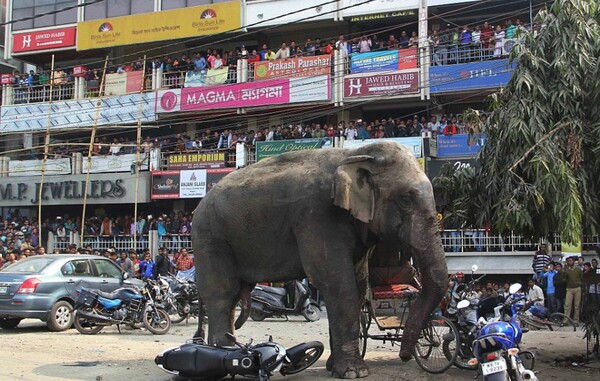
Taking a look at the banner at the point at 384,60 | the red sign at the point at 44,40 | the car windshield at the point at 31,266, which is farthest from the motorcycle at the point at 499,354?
the red sign at the point at 44,40

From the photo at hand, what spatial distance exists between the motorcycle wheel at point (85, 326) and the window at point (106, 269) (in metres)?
1.51

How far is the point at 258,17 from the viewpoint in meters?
28.9

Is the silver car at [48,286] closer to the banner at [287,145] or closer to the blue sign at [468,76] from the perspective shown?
the banner at [287,145]

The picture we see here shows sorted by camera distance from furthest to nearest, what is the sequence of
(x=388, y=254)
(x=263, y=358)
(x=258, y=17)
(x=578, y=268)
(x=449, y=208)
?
(x=258, y=17)
(x=578, y=268)
(x=449, y=208)
(x=388, y=254)
(x=263, y=358)

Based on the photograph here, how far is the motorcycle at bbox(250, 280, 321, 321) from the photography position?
1611cm

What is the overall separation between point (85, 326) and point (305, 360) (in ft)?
23.9

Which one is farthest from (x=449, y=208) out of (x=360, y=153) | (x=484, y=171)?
(x=360, y=153)

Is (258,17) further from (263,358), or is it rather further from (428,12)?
(263,358)

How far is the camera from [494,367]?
21.0 feet

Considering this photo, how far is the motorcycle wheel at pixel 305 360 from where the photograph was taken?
829 cm

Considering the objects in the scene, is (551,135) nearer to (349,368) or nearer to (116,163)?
(349,368)

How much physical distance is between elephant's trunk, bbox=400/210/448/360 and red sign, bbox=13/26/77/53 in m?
28.0

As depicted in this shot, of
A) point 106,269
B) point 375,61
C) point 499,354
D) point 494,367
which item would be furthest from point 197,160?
point 494,367

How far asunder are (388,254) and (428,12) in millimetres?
19757
